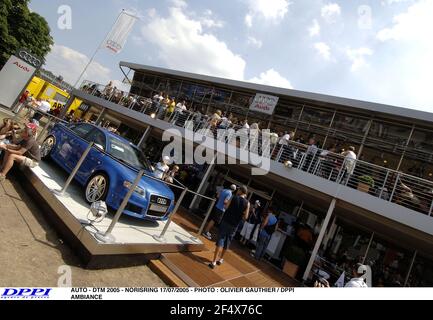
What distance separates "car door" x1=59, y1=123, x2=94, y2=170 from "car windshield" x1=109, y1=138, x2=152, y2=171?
2.22 feet

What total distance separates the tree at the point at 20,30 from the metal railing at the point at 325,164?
92.7 feet

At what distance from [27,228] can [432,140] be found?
525 inches

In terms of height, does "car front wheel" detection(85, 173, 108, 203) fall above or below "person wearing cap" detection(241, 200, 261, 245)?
below

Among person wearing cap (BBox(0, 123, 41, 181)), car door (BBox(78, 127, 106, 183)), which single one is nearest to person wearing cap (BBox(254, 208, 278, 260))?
car door (BBox(78, 127, 106, 183))

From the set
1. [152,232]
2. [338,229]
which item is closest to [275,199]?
[338,229]

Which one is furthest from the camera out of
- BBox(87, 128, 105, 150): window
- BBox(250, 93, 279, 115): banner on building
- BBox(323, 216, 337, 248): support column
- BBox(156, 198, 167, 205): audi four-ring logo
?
BBox(250, 93, 279, 115): banner on building

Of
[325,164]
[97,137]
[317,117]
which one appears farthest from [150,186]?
[317,117]

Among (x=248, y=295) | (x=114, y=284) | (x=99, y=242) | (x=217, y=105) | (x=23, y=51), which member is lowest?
(x=114, y=284)

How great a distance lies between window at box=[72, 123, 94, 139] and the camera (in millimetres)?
7649

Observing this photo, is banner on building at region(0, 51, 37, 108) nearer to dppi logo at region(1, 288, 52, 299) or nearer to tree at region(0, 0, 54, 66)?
dppi logo at region(1, 288, 52, 299)

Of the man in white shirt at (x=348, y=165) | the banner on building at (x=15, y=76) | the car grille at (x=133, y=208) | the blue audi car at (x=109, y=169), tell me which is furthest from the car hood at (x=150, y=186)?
the banner on building at (x=15, y=76)

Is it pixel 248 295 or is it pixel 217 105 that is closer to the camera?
pixel 248 295
